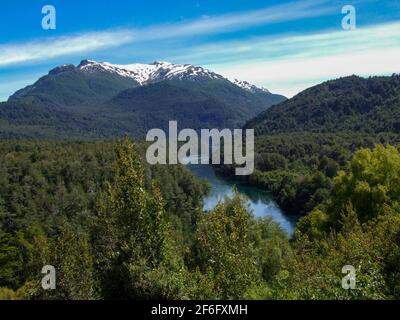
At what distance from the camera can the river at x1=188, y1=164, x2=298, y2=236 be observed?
79.1 metres

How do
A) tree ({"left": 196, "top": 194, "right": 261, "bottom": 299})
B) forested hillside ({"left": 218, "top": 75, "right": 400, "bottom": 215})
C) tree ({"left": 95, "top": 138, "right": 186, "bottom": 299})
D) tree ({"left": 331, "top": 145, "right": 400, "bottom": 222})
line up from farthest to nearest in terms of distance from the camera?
forested hillside ({"left": 218, "top": 75, "right": 400, "bottom": 215}) → tree ({"left": 331, "top": 145, "right": 400, "bottom": 222}) → tree ({"left": 196, "top": 194, "right": 261, "bottom": 299}) → tree ({"left": 95, "top": 138, "right": 186, "bottom": 299})

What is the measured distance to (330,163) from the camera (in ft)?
355

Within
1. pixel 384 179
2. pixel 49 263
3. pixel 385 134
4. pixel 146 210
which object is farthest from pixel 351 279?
pixel 385 134

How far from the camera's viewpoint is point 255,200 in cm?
10088

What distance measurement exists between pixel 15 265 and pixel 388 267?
4219cm

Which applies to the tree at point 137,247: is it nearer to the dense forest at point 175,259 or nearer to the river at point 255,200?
the dense forest at point 175,259

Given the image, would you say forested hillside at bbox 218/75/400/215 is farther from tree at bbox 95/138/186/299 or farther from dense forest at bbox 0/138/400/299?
tree at bbox 95/138/186/299

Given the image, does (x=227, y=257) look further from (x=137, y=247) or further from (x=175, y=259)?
(x=137, y=247)

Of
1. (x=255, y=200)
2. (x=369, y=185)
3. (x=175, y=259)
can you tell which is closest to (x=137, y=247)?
(x=175, y=259)

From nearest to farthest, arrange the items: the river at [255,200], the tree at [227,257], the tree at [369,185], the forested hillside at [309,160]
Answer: the tree at [227,257], the tree at [369,185], the river at [255,200], the forested hillside at [309,160]

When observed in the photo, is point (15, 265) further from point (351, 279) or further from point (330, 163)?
point (330, 163)

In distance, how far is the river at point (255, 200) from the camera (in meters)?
79.1

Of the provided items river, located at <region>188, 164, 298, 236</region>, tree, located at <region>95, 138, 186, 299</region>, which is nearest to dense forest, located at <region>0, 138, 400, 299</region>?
tree, located at <region>95, 138, 186, 299</region>

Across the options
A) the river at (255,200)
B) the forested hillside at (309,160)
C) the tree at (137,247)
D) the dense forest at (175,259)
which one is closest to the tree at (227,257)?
the dense forest at (175,259)
